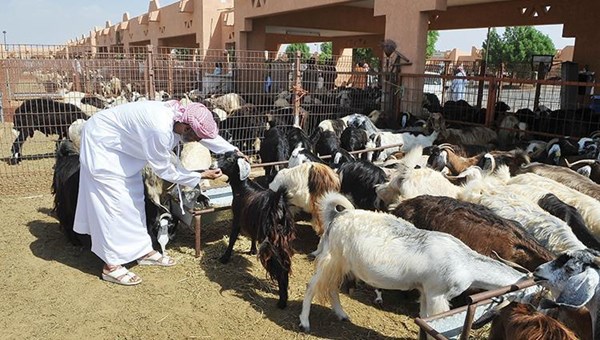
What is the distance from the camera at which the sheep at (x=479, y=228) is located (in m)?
3.41

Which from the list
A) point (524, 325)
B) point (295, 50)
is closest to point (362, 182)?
point (524, 325)

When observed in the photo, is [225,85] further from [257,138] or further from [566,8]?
[566,8]

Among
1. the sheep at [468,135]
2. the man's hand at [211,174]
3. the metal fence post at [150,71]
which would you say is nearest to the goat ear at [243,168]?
the man's hand at [211,174]

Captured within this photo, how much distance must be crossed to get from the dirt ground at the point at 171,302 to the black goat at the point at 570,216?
1.48 metres

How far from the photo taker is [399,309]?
13.2 feet

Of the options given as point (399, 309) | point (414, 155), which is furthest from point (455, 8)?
point (399, 309)

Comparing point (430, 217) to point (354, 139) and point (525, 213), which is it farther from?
point (354, 139)

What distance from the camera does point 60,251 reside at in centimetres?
484

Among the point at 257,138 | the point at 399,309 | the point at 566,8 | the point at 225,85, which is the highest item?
the point at 566,8

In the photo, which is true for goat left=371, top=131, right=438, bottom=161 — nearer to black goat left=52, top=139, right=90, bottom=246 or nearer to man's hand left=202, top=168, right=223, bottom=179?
man's hand left=202, top=168, right=223, bottom=179

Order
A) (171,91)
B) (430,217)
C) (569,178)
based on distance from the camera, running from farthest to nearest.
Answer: (171,91)
(569,178)
(430,217)

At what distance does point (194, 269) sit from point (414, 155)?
3.01m

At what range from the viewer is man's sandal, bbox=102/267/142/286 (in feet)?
13.7

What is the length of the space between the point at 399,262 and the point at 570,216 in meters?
2.01
